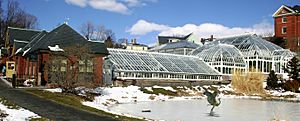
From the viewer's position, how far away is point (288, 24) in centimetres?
7144

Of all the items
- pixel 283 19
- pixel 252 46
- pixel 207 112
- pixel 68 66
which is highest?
pixel 283 19

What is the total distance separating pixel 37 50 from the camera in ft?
101

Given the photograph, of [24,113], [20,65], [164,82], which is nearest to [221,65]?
[164,82]

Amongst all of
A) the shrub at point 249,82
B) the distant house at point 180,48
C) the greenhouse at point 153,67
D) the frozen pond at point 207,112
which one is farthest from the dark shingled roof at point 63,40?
the distant house at point 180,48

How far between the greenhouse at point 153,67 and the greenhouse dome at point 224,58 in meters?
1.63

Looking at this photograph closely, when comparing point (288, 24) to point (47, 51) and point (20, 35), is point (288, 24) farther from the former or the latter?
point (47, 51)

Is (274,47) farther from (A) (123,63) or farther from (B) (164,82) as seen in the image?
(A) (123,63)

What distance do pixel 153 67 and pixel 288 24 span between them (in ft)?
134

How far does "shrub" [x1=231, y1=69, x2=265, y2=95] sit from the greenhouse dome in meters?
10.3

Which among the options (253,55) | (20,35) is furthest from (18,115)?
(253,55)

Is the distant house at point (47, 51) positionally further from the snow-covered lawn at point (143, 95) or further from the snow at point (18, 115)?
the snow at point (18, 115)

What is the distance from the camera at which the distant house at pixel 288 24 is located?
6875 centimetres

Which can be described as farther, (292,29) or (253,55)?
(292,29)

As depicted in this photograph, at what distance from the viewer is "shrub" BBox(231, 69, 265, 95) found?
3825 cm
